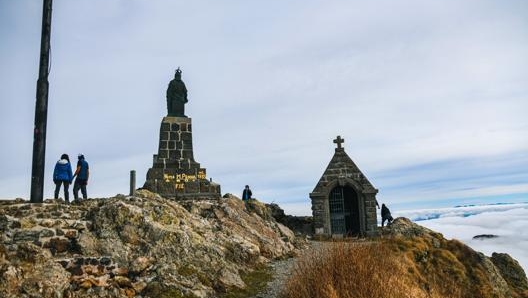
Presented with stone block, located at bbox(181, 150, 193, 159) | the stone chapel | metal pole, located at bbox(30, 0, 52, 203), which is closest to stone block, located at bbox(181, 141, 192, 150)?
stone block, located at bbox(181, 150, 193, 159)

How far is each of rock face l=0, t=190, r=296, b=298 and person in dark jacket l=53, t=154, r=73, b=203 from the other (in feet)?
3.71

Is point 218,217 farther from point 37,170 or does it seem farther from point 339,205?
point 339,205

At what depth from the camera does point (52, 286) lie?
5957 millimetres

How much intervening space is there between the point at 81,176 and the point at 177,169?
4.10m

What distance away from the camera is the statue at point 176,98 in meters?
15.0

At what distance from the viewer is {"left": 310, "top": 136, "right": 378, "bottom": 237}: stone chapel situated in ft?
58.2

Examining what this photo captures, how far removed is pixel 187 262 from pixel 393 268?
14.5ft

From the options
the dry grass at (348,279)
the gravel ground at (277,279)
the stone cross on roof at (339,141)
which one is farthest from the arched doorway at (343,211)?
the dry grass at (348,279)

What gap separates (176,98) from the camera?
15.1 m

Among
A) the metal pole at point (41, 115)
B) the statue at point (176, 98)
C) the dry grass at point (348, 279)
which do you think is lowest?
the dry grass at point (348, 279)

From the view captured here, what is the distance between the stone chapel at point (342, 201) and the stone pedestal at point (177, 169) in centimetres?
632

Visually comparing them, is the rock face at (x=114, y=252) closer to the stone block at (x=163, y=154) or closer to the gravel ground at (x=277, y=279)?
the gravel ground at (x=277, y=279)

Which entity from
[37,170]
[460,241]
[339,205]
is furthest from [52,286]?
[339,205]

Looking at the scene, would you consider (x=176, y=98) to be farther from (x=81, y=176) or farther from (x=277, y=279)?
(x=277, y=279)
